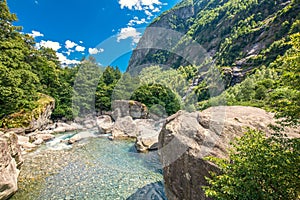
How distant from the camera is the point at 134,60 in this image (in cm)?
12294

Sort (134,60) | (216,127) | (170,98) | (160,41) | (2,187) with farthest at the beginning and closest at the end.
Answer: (134,60), (160,41), (170,98), (2,187), (216,127)

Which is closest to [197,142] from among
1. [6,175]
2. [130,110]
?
[6,175]

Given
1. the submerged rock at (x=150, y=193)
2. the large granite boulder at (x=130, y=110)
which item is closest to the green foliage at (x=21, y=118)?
the large granite boulder at (x=130, y=110)

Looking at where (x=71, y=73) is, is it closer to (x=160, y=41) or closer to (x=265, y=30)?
(x=265, y=30)

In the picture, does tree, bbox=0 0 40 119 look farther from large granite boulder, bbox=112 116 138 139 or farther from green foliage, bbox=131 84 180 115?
green foliage, bbox=131 84 180 115

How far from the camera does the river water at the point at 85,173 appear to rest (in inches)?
274

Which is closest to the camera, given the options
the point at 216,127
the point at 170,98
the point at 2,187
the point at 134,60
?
the point at 216,127

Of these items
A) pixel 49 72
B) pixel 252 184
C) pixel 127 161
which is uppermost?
pixel 49 72

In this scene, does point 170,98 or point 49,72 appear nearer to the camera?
point 49,72

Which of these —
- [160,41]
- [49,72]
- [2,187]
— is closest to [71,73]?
[49,72]

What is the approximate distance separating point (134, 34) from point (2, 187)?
2168 centimetres

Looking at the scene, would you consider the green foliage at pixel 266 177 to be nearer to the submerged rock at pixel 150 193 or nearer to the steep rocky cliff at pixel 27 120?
Answer: the submerged rock at pixel 150 193

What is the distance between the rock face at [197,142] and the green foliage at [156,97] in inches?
955

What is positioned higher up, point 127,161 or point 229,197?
point 229,197
